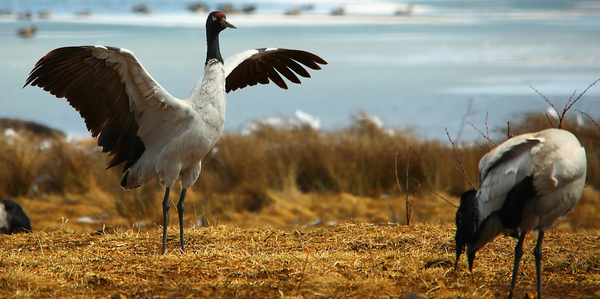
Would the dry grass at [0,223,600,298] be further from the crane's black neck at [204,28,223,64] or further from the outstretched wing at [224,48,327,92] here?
the outstretched wing at [224,48,327,92]

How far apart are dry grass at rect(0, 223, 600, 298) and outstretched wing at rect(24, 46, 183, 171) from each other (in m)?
1.03

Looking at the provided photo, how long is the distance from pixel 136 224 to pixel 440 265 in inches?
175

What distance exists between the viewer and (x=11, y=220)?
6.09 metres

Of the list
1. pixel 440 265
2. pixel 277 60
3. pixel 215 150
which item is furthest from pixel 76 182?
pixel 440 265

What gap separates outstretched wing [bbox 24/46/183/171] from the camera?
14.0 feet

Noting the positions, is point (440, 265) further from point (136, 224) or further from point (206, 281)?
point (136, 224)

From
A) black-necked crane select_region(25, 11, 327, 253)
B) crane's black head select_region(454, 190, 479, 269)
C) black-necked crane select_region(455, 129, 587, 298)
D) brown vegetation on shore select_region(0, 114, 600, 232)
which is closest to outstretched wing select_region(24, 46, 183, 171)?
black-necked crane select_region(25, 11, 327, 253)

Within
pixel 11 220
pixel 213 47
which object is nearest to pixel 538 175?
pixel 213 47

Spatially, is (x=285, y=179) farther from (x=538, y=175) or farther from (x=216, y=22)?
(x=538, y=175)

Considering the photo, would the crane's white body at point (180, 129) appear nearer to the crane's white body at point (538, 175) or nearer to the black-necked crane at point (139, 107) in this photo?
the black-necked crane at point (139, 107)

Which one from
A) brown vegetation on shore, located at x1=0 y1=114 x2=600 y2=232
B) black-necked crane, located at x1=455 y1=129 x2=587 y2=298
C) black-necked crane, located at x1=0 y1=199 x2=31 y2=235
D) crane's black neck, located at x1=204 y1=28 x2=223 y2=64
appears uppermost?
crane's black neck, located at x1=204 y1=28 x2=223 y2=64

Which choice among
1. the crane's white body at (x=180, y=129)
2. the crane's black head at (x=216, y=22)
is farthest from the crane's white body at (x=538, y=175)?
the crane's black head at (x=216, y=22)

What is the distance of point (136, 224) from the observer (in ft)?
23.4

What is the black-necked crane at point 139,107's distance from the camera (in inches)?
171
